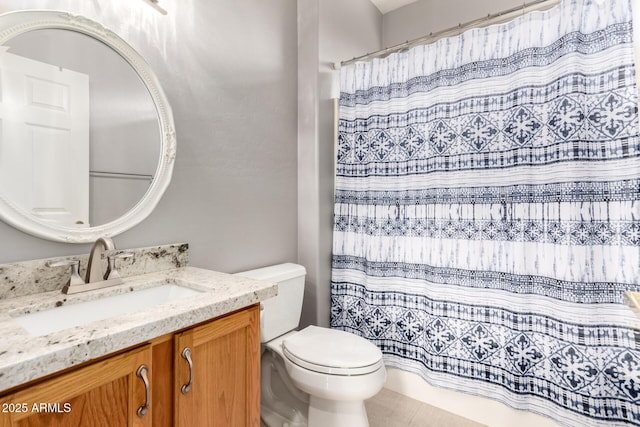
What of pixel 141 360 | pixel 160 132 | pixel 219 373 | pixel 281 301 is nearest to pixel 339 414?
pixel 281 301

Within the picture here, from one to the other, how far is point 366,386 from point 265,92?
160cm

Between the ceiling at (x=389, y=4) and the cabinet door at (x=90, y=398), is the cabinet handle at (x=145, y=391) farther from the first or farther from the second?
the ceiling at (x=389, y=4)

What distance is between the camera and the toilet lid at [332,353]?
51.4 inches

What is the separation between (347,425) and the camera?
1356 mm

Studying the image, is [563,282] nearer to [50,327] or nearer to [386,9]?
[50,327]

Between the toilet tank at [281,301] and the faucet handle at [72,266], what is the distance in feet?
2.24


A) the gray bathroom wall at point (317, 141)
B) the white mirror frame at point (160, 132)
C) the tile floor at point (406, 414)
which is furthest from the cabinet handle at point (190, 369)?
the gray bathroom wall at point (317, 141)

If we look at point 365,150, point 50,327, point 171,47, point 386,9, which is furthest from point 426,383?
point 386,9

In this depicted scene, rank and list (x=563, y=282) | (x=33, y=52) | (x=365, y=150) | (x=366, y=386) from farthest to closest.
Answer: (x=365, y=150) < (x=563, y=282) < (x=366, y=386) < (x=33, y=52)

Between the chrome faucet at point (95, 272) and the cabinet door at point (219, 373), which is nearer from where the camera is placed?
the cabinet door at point (219, 373)

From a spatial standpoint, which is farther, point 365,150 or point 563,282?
point 365,150

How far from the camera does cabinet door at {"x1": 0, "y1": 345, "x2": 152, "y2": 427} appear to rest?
0.58 meters

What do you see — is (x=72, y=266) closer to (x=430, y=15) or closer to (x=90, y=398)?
(x=90, y=398)

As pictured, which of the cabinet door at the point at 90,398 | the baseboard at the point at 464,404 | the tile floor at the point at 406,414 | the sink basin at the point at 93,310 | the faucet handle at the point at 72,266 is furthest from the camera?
the tile floor at the point at 406,414
